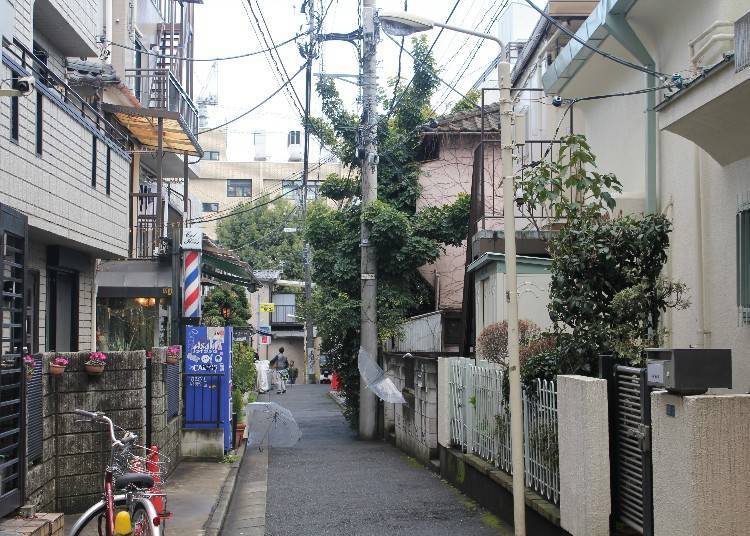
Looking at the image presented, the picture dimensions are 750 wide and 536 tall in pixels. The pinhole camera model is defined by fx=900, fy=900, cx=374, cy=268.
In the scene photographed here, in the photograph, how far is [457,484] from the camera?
12383 mm

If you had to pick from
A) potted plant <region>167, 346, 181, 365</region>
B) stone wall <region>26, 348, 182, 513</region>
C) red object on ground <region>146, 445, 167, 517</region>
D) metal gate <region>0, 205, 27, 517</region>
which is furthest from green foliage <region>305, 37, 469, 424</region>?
metal gate <region>0, 205, 27, 517</region>

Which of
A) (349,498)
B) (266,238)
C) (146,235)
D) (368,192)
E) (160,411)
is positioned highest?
(266,238)

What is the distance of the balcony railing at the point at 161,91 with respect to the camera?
768 inches

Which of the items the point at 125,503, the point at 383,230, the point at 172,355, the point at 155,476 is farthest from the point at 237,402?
the point at 125,503

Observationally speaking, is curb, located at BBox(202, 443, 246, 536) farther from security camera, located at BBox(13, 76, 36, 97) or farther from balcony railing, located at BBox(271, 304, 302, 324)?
balcony railing, located at BBox(271, 304, 302, 324)

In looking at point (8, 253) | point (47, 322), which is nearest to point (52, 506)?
point (8, 253)

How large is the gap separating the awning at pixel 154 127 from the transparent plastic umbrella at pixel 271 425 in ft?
18.7

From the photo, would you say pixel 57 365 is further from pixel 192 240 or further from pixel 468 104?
pixel 468 104

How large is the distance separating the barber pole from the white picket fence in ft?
15.2

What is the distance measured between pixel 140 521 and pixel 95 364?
10.5 ft

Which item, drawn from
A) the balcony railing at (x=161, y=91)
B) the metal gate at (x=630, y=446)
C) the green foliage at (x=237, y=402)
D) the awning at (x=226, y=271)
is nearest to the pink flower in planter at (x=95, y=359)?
the metal gate at (x=630, y=446)

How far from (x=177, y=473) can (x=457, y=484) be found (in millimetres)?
4073

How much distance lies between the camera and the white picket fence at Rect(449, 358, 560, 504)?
8.55 metres

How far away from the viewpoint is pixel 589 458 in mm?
7094
